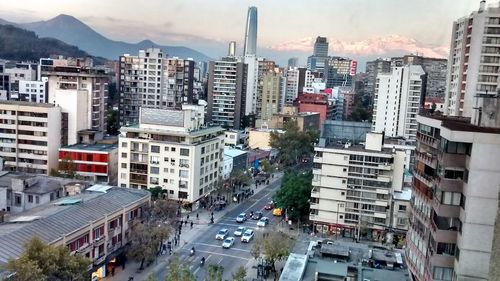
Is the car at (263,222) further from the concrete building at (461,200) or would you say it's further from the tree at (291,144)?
the tree at (291,144)

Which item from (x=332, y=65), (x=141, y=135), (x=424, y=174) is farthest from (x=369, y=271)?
(x=332, y=65)

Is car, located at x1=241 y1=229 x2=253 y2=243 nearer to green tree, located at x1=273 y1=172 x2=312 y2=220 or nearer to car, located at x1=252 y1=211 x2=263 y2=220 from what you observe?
green tree, located at x1=273 y1=172 x2=312 y2=220

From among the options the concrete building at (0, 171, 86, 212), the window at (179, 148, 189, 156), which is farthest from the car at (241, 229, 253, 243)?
the concrete building at (0, 171, 86, 212)

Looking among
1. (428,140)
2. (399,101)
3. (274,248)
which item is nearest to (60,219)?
(274,248)

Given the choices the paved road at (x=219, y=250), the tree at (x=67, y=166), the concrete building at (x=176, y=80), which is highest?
the concrete building at (x=176, y=80)

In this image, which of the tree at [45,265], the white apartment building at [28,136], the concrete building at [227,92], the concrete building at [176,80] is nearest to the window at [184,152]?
the white apartment building at [28,136]

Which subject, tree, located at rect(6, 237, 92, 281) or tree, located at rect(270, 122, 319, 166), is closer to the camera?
tree, located at rect(6, 237, 92, 281)

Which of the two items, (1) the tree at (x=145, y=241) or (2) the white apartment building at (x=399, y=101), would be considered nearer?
(1) the tree at (x=145, y=241)
